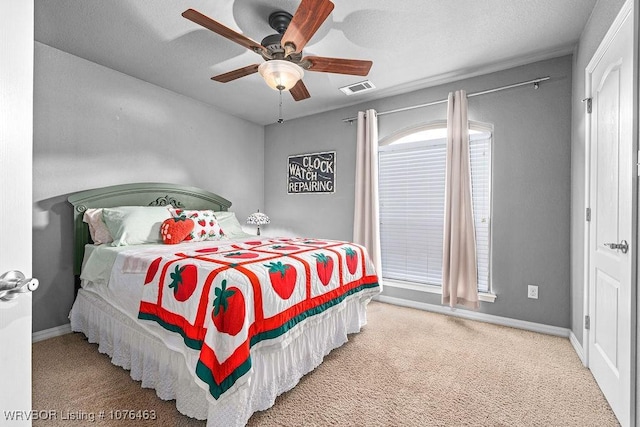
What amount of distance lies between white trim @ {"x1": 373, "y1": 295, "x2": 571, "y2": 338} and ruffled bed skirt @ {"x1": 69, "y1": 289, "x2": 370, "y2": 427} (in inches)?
49.3

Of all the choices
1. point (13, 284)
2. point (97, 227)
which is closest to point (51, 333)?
point (97, 227)

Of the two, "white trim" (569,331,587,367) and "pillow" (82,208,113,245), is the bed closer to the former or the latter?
"pillow" (82,208,113,245)

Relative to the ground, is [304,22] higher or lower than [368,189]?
higher

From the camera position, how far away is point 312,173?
4.42m

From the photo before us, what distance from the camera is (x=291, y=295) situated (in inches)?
74.9

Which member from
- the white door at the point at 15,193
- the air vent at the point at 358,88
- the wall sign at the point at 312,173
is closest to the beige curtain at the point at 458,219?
the air vent at the point at 358,88

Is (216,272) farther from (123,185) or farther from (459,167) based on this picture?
(459,167)

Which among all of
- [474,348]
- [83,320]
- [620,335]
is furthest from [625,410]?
[83,320]

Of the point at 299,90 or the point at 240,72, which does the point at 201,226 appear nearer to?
the point at 240,72

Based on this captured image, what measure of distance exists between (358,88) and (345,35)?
108cm

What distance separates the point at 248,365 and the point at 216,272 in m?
0.51

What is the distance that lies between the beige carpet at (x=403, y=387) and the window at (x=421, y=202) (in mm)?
1002

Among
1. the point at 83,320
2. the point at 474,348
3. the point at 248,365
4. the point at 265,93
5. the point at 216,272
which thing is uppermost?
the point at 265,93

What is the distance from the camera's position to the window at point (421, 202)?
319cm
